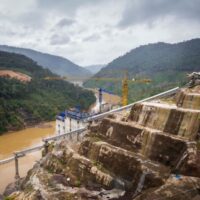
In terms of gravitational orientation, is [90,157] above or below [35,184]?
above

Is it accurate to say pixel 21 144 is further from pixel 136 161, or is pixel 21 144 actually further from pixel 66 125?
pixel 136 161

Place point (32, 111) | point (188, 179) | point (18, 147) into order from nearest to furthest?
point (188, 179), point (18, 147), point (32, 111)

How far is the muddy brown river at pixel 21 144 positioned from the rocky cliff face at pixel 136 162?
31.7 ft

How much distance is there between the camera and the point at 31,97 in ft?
168

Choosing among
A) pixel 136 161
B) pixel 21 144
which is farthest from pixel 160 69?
pixel 136 161

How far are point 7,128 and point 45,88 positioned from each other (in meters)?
22.1

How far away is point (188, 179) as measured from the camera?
9.88 m

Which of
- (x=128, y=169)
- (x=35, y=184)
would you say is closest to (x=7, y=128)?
(x=35, y=184)

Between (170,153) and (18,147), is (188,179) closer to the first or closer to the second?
(170,153)

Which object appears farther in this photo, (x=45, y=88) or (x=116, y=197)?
(x=45, y=88)

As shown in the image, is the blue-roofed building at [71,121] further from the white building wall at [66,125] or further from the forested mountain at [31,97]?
the forested mountain at [31,97]

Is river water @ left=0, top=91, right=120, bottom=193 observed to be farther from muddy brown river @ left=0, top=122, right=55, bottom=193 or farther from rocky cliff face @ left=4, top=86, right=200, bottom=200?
rocky cliff face @ left=4, top=86, right=200, bottom=200

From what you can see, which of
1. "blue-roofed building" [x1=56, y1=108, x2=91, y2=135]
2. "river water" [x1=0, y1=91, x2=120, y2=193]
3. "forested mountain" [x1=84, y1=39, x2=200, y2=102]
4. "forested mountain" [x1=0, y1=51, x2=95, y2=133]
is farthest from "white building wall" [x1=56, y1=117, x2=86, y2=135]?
"forested mountain" [x1=84, y1=39, x2=200, y2=102]

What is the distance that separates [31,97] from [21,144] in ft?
63.1
